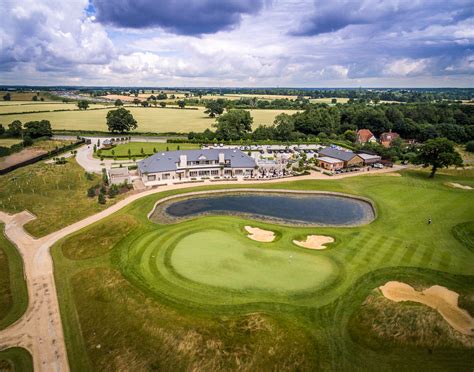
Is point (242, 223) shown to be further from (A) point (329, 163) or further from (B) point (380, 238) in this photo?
(A) point (329, 163)

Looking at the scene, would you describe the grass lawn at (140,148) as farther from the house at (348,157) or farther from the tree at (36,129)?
the house at (348,157)

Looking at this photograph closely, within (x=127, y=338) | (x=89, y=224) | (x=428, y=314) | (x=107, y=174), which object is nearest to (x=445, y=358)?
(x=428, y=314)

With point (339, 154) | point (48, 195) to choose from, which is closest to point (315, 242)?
point (339, 154)

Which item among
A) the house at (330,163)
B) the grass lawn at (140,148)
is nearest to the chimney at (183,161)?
the grass lawn at (140,148)

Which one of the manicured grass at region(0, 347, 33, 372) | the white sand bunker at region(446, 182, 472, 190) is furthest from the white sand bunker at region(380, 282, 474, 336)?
the white sand bunker at region(446, 182, 472, 190)

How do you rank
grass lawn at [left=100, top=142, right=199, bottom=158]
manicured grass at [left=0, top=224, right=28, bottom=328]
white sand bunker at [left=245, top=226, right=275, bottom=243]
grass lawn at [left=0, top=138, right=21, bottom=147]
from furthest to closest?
grass lawn at [left=0, top=138, right=21, bottom=147], grass lawn at [left=100, top=142, right=199, bottom=158], white sand bunker at [left=245, top=226, right=275, bottom=243], manicured grass at [left=0, top=224, right=28, bottom=328]

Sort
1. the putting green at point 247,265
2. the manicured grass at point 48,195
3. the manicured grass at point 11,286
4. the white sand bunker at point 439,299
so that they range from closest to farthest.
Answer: the white sand bunker at point 439,299 < the manicured grass at point 11,286 < the putting green at point 247,265 < the manicured grass at point 48,195

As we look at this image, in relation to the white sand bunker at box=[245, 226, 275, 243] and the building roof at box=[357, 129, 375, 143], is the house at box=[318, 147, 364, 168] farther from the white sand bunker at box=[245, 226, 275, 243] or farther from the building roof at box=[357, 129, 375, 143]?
the white sand bunker at box=[245, 226, 275, 243]
